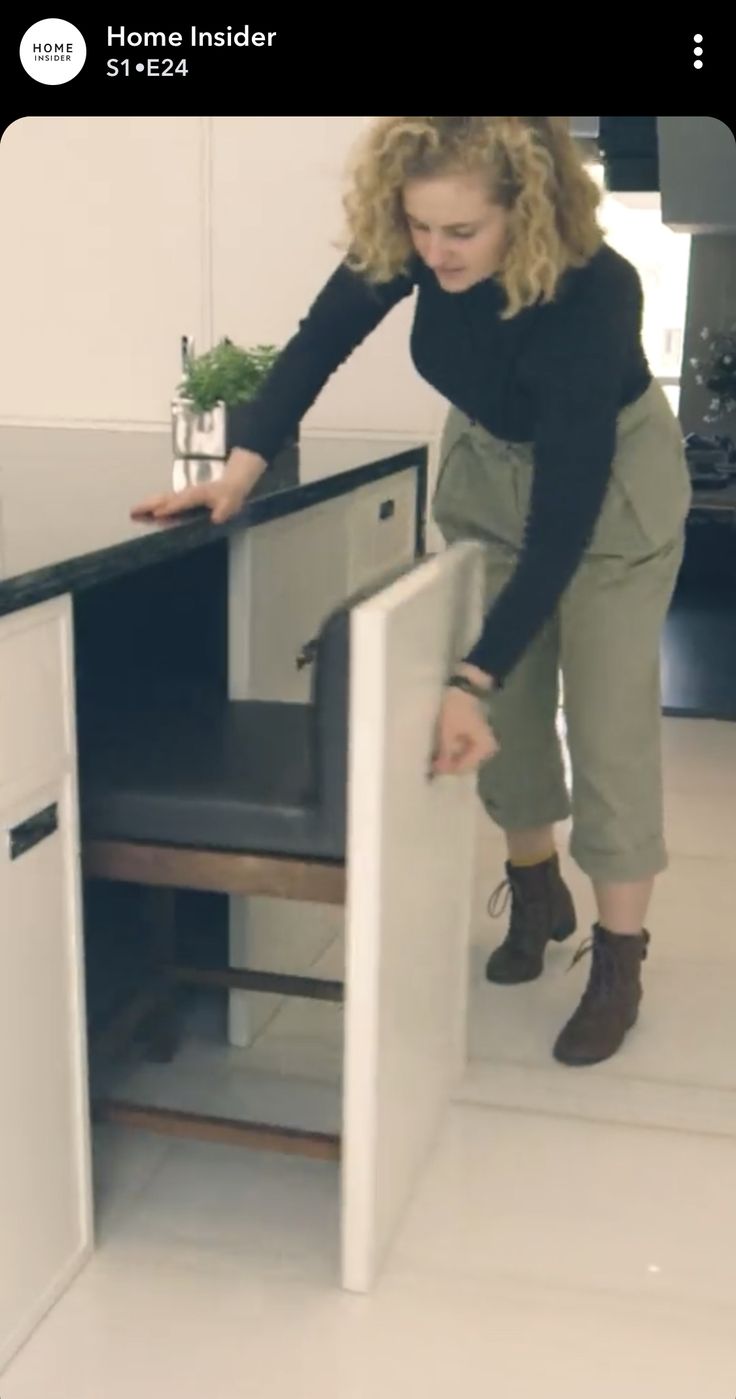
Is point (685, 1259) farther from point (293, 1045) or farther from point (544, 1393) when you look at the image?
point (293, 1045)

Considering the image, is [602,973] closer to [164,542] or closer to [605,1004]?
[605,1004]

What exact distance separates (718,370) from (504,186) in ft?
8.63

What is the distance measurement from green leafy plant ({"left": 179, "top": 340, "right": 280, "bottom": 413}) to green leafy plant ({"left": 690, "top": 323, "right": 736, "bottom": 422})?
2.30 m

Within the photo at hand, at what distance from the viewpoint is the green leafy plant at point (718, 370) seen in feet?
13.0

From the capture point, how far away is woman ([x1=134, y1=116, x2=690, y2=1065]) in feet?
4.97

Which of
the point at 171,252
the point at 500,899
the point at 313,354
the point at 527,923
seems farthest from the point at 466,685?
the point at 171,252

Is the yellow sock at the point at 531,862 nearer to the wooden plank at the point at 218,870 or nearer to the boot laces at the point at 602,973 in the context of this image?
the boot laces at the point at 602,973

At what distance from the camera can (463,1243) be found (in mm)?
1539

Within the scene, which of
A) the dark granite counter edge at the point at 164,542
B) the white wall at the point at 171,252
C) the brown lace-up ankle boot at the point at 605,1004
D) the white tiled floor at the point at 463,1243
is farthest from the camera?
the white wall at the point at 171,252

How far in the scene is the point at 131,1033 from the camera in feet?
5.65
